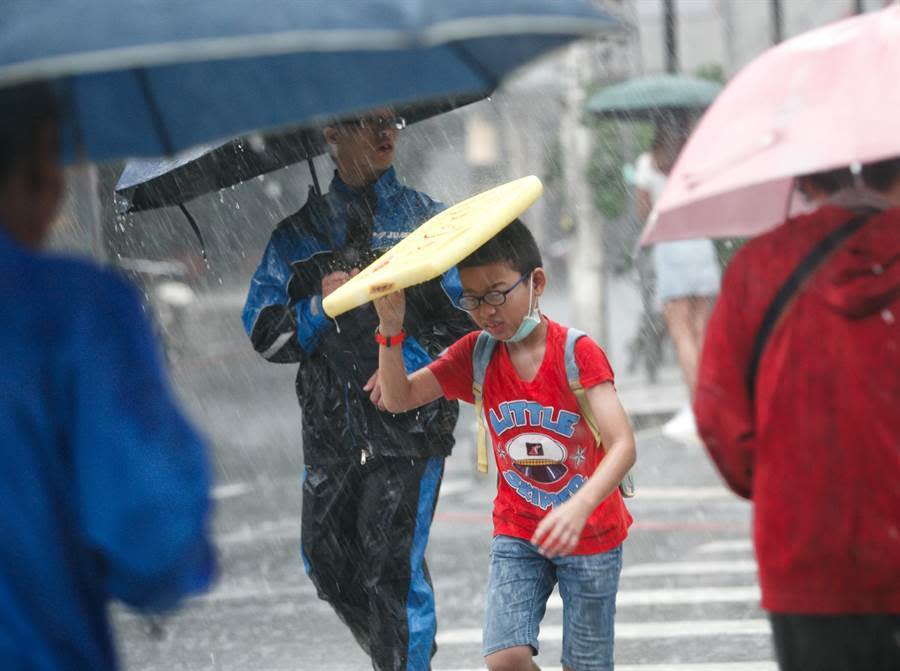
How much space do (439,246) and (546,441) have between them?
72 centimetres

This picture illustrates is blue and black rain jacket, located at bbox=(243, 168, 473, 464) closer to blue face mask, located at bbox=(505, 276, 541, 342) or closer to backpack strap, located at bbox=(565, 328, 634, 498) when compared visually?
blue face mask, located at bbox=(505, 276, 541, 342)

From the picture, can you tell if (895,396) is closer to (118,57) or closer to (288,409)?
(118,57)

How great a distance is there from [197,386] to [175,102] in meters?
17.6

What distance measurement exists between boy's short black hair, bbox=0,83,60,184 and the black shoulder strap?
4.59ft

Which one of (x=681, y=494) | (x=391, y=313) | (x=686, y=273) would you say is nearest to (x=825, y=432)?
(x=391, y=313)

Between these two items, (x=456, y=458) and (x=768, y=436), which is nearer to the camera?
(x=768, y=436)

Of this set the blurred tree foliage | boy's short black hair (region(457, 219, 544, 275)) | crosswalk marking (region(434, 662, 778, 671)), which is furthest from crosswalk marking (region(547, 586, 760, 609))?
the blurred tree foliage

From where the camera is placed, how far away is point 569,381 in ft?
15.0

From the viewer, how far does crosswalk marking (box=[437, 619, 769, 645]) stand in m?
7.24

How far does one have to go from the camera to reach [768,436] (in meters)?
3.27

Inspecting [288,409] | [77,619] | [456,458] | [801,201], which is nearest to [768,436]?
[801,201]

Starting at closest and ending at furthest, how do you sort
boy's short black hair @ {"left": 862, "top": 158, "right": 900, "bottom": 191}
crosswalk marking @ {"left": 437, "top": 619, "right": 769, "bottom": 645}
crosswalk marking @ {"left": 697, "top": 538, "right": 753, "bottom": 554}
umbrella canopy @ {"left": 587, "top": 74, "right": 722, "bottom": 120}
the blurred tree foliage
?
boy's short black hair @ {"left": 862, "top": 158, "right": 900, "bottom": 191} → crosswalk marking @ {"left": 437, "top": 619, "right": 769, "bottom": 645} → crosswalk marking @ {"left": 697, "top": 538, "right": 753, "bottom": 554} → umbrella canopy @ {"left": 587, "top": 74, "right": 722, "bottom": 120} → the blurred tree foliage

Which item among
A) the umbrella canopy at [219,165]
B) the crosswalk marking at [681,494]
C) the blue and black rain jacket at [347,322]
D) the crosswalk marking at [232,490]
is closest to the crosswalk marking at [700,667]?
the blue and black rain jacket at [347,322]

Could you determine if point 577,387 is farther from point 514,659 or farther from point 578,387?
point 514,659
